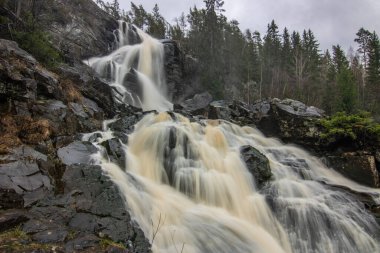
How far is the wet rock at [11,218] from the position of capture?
6.47 meters

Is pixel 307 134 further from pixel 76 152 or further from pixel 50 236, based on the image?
pixel 50 236

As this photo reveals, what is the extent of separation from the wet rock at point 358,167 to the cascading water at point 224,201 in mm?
475

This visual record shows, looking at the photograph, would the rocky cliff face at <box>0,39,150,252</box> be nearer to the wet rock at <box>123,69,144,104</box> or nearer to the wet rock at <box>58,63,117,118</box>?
the wet rock at <box>58,63,117,118</box>

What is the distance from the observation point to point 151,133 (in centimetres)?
1416

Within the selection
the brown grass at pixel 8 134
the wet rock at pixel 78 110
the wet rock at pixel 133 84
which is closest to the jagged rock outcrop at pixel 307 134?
the wet rock at pixel 133 84

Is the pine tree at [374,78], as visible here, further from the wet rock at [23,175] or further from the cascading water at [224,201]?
the wet rock at [23,175]

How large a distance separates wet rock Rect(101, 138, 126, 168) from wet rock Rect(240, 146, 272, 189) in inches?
187

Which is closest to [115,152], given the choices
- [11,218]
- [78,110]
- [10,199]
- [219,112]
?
[10,199]

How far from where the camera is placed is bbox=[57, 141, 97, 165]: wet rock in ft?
32.9

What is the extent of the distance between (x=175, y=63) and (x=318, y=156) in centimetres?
2205

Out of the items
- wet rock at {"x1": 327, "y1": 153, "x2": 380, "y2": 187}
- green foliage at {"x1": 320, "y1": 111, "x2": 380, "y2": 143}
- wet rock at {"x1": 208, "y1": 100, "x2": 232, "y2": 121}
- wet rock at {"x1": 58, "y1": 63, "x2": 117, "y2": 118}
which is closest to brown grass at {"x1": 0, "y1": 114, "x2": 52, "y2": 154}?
wet rock at {"x1": 58, "y1": 63, "x2": 117, "y2": 118}

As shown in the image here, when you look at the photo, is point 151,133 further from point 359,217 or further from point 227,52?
point 227,52

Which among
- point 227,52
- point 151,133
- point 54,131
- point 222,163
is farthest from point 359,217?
point 227,52

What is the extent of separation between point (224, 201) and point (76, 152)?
5068 millimetres
